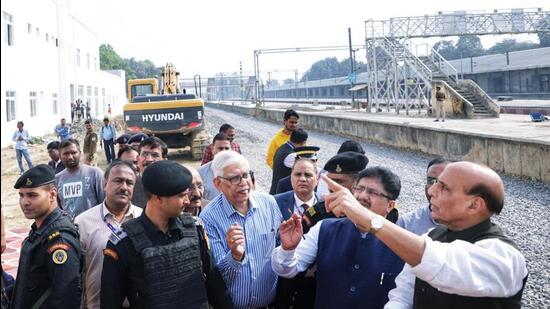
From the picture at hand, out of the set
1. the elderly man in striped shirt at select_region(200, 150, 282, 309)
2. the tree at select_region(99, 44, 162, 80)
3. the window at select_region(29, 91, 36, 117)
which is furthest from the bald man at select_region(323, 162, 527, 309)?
the tree at select_region(99, 44, 162, 80)

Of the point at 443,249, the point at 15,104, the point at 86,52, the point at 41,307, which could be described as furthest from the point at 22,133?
the point at 86,52

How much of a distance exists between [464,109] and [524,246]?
818 inches

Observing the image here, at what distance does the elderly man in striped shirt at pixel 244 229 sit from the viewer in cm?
313

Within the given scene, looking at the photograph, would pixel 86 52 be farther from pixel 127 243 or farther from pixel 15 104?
pixel 127 243

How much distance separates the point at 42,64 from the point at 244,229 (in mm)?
31470

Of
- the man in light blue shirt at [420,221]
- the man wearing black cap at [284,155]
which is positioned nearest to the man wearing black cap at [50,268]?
the man in light blue shirt at [420,221]

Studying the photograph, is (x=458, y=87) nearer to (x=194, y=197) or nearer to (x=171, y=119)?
(x=171, y=119)

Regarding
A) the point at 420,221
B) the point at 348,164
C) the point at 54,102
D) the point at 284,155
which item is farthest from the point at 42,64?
the point at 420,221

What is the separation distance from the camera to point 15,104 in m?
25.8

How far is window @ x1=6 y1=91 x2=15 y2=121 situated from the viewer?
24612 mm

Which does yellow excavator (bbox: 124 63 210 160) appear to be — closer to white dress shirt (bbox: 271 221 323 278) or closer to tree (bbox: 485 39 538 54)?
white dress shirt (bbox: 271 221 323 278)

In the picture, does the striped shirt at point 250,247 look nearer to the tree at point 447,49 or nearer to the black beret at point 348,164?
the black beret at point 348,164

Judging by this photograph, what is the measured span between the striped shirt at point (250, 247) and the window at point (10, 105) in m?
24.5

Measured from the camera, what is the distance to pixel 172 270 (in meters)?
2.52
